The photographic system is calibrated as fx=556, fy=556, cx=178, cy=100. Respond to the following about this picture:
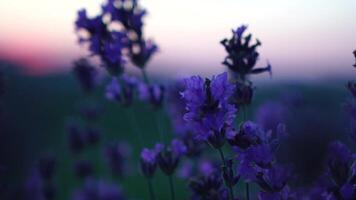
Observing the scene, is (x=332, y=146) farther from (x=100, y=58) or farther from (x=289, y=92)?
(x=289, y=92)

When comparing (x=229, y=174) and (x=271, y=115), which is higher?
(x=229, y=174)

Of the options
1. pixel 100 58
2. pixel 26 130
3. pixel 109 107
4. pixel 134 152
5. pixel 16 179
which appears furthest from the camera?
pixel 109 107

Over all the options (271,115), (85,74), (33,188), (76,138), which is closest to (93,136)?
(76,138)

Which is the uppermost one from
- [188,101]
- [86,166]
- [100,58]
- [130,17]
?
[130,17]

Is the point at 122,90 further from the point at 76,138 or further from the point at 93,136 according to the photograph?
the point at 76,138

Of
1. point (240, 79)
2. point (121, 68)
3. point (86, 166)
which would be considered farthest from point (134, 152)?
point (240, 79)

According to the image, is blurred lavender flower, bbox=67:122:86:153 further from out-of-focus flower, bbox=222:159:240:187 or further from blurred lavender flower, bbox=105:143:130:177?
out-of-focus flower, bbox=222:159:240:187
